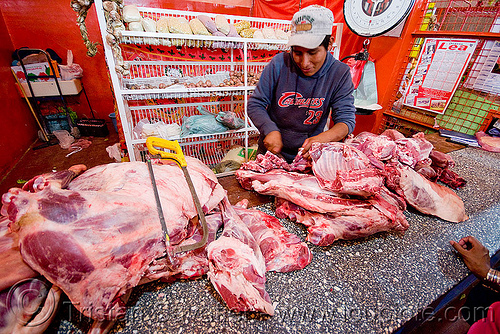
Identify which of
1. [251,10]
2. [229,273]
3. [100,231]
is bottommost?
[229,273]

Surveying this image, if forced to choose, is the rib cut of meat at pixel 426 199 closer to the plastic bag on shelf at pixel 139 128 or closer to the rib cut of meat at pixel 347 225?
the rib cut of meat at pixel 347 225

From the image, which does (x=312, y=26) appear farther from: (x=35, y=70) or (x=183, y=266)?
(x=35, y=70)

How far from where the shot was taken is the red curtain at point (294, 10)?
15.7 feet

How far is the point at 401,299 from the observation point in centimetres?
103

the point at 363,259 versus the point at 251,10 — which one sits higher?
the point at 251,10

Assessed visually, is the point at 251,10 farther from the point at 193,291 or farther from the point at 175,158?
the point at 193,291

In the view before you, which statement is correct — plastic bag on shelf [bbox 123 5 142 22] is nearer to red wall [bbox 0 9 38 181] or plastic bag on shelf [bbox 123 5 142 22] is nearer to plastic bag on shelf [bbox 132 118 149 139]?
plastic bag on shelf [bbox 132 118 149 139]

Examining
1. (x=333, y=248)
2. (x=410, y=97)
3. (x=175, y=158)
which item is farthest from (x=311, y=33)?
(x=410, y=97)

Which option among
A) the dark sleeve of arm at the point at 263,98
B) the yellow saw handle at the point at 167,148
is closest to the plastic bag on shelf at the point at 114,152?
the dark sleeve of arm at the point at 263,98

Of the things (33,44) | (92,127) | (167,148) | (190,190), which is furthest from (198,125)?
(33,44)

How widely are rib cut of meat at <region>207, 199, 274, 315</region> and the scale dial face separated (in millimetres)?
3512

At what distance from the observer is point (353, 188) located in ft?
4.29

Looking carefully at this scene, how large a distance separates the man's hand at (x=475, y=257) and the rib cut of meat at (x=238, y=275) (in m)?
1.18

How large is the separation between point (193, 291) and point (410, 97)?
4.77 m
